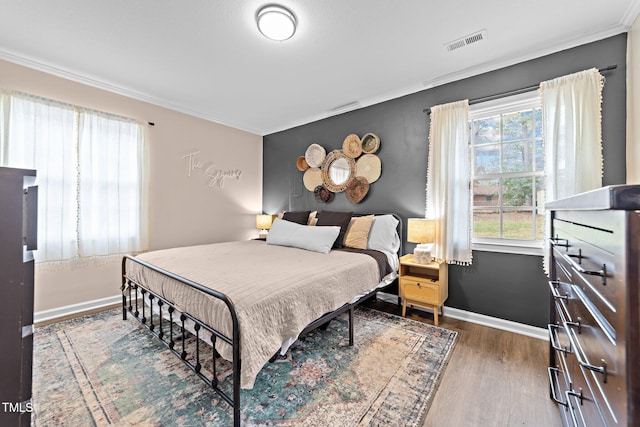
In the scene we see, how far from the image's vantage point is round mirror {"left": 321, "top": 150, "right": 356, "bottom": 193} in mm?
3738

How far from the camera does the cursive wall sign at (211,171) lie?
3.90 meters

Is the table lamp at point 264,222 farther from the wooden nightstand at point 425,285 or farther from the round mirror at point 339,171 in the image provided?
the wooden nightstand at point 425,285

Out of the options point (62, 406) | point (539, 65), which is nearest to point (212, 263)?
point (62, 406)

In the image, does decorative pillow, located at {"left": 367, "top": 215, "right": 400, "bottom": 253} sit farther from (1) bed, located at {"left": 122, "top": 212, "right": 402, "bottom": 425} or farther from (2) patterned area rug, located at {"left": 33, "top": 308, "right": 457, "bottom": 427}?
(2) patterned area rug, located at {"left": 33, "top": 308, "right": 457, "bottom": 427}

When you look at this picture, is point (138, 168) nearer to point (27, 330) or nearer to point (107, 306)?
point (107, 306)

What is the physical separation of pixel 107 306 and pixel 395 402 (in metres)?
3.35

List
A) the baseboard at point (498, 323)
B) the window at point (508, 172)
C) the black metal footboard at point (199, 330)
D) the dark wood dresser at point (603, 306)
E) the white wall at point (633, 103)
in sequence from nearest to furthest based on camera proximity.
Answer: the dark wood dresser at point (603, 306) → the black metal footboard at point (199, 330) → the white wall at point (633, 103) → the baseboard at point (498, 323) → the window at point (508, 172)

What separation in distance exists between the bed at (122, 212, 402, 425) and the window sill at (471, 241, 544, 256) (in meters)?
0.86

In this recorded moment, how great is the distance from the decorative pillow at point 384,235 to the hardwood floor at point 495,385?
1078 millimetres

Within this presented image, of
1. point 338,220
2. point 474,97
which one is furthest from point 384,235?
point 474,97

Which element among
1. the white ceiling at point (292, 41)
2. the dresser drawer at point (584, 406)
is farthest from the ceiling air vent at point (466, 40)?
the dresser drawer at point (584, 406)

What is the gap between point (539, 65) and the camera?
243 cm

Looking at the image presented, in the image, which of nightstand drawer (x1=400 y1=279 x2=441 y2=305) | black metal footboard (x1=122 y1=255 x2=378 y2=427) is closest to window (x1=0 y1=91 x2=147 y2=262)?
black metal footboard (x1=122 y1=255 x2=378 y2=427)

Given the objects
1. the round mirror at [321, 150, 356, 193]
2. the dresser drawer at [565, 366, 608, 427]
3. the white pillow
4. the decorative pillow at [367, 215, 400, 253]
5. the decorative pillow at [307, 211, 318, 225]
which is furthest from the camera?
the decorative pillow at [307, 211, 318, 225]
